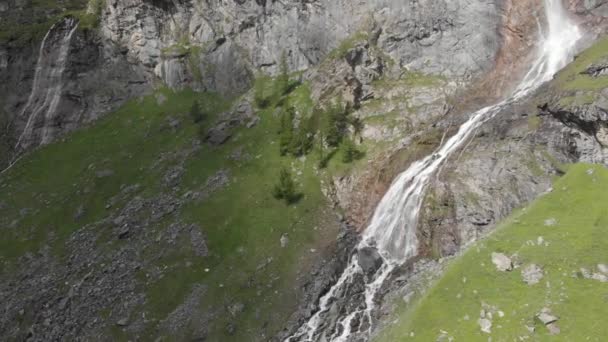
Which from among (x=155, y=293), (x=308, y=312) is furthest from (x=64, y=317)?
(x=308, y=312)

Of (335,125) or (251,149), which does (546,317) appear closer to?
(335,125)

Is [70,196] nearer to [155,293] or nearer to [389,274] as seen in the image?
[155,293]

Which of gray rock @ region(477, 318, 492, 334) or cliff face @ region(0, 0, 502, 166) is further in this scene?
cliff face @ region(0, 0, 502, 166)

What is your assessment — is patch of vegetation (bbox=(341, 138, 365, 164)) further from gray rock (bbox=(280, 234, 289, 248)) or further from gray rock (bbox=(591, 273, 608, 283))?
gray rock (bbox=(591, 273, 608, 283))

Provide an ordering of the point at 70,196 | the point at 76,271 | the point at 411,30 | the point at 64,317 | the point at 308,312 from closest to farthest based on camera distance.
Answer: the point at 308,312
the point at 64,317
the point at 76,271
the point at 70,196
the point at 411,30

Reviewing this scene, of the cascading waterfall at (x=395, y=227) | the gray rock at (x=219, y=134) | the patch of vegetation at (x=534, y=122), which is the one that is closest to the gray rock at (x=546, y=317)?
the cascading waterfall at (x=395, y=227)

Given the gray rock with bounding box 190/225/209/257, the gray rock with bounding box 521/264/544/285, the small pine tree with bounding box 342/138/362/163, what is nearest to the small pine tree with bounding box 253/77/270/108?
the small pine tree with bounding box 342/138/362/163
